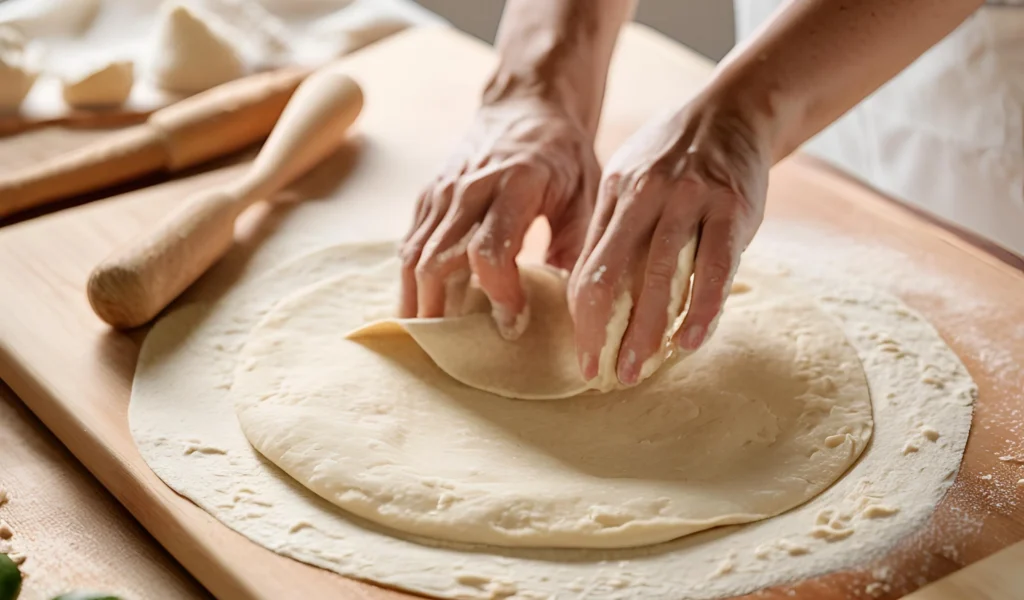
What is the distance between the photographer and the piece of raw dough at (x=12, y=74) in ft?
6.52

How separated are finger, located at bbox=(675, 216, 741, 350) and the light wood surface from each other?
61 centimetres

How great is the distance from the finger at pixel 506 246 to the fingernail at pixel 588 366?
0.15 meters

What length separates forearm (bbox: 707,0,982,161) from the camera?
137 cm

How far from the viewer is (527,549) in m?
1.16

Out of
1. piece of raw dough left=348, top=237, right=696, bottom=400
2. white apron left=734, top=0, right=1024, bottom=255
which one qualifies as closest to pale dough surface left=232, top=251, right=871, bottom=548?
piece of raw dough left=348, top=237, right=696, bottom=400

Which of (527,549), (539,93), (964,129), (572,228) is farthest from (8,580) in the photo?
(964,129)

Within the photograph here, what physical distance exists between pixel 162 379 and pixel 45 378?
14 centimetres

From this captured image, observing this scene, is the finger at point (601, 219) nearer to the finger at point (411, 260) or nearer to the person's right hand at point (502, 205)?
the person's right hand at point (502, 205)

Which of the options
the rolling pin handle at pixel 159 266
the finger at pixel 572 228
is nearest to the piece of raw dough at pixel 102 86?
the rolling pin handle at pixel 159 266

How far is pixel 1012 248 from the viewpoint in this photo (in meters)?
1.79

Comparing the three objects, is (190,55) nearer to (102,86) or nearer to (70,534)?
(102,86)

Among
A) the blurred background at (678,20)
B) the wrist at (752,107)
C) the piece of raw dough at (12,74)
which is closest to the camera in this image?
the wrist at (752,107)

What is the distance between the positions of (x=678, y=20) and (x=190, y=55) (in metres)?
1.86

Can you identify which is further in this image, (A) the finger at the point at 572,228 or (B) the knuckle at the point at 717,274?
(A) the finger at the point at 572,228
